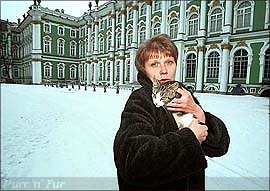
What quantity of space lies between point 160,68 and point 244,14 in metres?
19.4

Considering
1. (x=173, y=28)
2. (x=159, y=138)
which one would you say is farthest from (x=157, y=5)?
(x=159, y=138)

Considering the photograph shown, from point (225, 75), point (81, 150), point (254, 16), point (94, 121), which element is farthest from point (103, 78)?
point (81, 150)

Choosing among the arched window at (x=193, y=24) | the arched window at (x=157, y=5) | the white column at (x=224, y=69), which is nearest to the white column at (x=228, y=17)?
A: the white column at (x=224, y=69)

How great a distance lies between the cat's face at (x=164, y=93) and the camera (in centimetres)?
107

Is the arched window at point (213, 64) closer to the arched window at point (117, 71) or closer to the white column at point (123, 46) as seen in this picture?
the white column at point (123, 46)

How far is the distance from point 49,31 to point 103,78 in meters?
14.3

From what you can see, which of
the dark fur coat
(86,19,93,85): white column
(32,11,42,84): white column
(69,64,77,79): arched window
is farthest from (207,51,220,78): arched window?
(69,64,77,79): arched window

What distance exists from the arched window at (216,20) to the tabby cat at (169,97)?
20046 millimetres

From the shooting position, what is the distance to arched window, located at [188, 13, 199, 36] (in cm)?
2013

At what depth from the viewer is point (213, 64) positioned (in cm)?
1903

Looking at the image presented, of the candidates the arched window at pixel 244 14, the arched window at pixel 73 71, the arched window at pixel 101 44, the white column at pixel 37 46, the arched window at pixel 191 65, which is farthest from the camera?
the arched window at pixel 73 71

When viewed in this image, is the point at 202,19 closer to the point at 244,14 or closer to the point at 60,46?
the point at 244,14

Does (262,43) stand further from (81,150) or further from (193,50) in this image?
(81,150)

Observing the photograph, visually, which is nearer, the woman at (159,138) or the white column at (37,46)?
the woman at (159,138)
